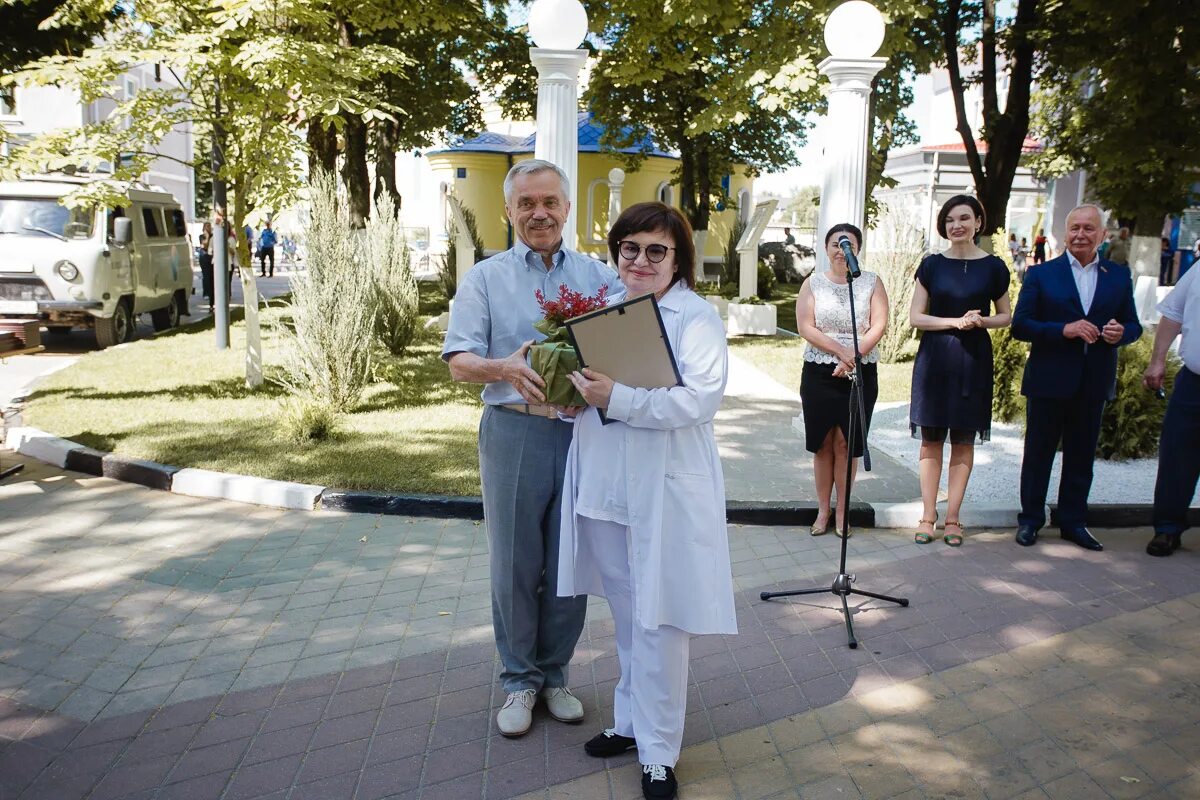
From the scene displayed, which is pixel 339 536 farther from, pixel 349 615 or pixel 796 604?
pixel 796 604

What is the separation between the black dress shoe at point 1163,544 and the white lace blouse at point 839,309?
2.11m

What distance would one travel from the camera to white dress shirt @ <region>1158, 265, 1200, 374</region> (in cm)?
577

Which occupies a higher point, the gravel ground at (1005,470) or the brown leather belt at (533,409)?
the brown leather belt at (533,409)

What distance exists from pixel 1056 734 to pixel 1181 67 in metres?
14.1

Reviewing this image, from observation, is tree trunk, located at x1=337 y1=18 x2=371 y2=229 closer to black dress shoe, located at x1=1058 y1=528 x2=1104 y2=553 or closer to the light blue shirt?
black dress shoe, located at x1=1058 y1=528 x2=1104 y2=553

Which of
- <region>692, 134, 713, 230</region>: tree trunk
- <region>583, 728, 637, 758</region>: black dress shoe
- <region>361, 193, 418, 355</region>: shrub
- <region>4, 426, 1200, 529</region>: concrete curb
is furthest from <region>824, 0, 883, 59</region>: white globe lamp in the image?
<region>692, 134, 713, 230</region>: tree trunk

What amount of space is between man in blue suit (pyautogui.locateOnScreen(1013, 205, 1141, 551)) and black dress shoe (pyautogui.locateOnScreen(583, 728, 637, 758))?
3645 mm

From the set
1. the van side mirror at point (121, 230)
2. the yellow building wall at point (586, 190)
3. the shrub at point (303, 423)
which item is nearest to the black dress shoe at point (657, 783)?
the shrub at point (303, 423)

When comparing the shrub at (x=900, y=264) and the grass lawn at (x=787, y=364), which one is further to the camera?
the shrub at (x=900, y=264)

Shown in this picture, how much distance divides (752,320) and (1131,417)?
938 centimetres

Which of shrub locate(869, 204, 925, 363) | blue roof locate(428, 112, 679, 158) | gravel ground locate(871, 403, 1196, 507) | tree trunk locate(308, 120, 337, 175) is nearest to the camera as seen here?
gravel ground locate(871, 403, 1196, 507)

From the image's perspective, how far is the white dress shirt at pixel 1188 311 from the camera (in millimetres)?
5766

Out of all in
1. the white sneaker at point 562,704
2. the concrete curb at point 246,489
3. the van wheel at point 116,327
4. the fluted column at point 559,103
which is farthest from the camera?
the van wheel at point 116,327

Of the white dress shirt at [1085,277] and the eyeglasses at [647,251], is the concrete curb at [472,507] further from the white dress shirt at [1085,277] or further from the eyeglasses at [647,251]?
the eyeglasses at [647,251]
